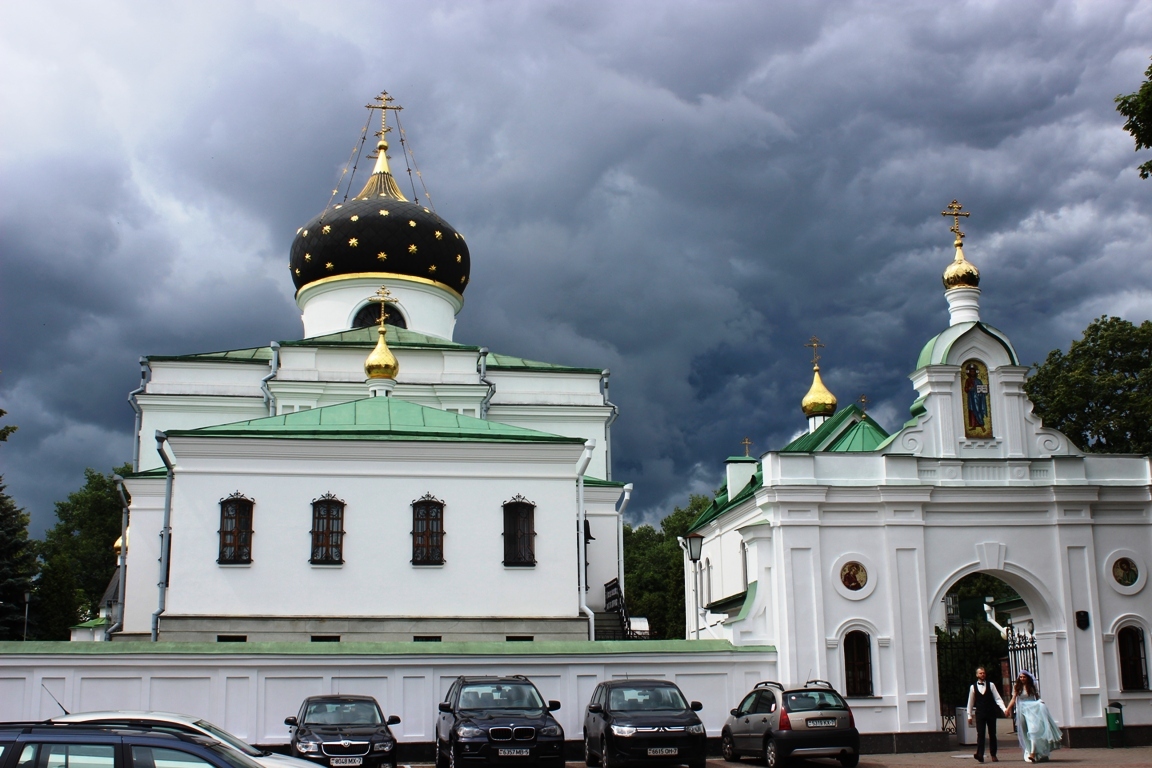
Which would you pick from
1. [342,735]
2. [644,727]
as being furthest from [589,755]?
[342,735]

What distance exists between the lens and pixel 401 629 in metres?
21.8

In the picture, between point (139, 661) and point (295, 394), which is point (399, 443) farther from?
point (295, 394)

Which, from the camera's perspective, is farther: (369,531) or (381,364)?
(381,364)

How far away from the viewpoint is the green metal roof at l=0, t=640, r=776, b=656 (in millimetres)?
18250

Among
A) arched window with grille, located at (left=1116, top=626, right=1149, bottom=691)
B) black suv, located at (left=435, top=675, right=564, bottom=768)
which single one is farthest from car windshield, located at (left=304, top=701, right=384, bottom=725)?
arched window with grille, located at (left=1116, top=626, right=1149, bottom=691)

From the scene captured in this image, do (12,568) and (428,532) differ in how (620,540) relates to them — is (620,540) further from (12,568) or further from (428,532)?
(12,568)

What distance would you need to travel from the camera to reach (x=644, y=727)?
1547 cm

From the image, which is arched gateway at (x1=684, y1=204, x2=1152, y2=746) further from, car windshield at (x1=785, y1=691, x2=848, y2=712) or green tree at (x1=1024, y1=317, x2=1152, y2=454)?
green tree at (x1=1024, y1=317, x2=1152, y2=454)

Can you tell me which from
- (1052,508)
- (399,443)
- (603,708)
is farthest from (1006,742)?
(399,443)

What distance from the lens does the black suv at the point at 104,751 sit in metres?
7.47

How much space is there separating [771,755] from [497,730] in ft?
14.3

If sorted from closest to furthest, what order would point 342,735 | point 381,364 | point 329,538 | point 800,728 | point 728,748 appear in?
1. point 342,735
2. point 800,728
3. point 728,748
4. point 329,538
5. point 381,364

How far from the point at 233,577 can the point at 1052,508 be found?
1551cm

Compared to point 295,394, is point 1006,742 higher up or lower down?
lower down
